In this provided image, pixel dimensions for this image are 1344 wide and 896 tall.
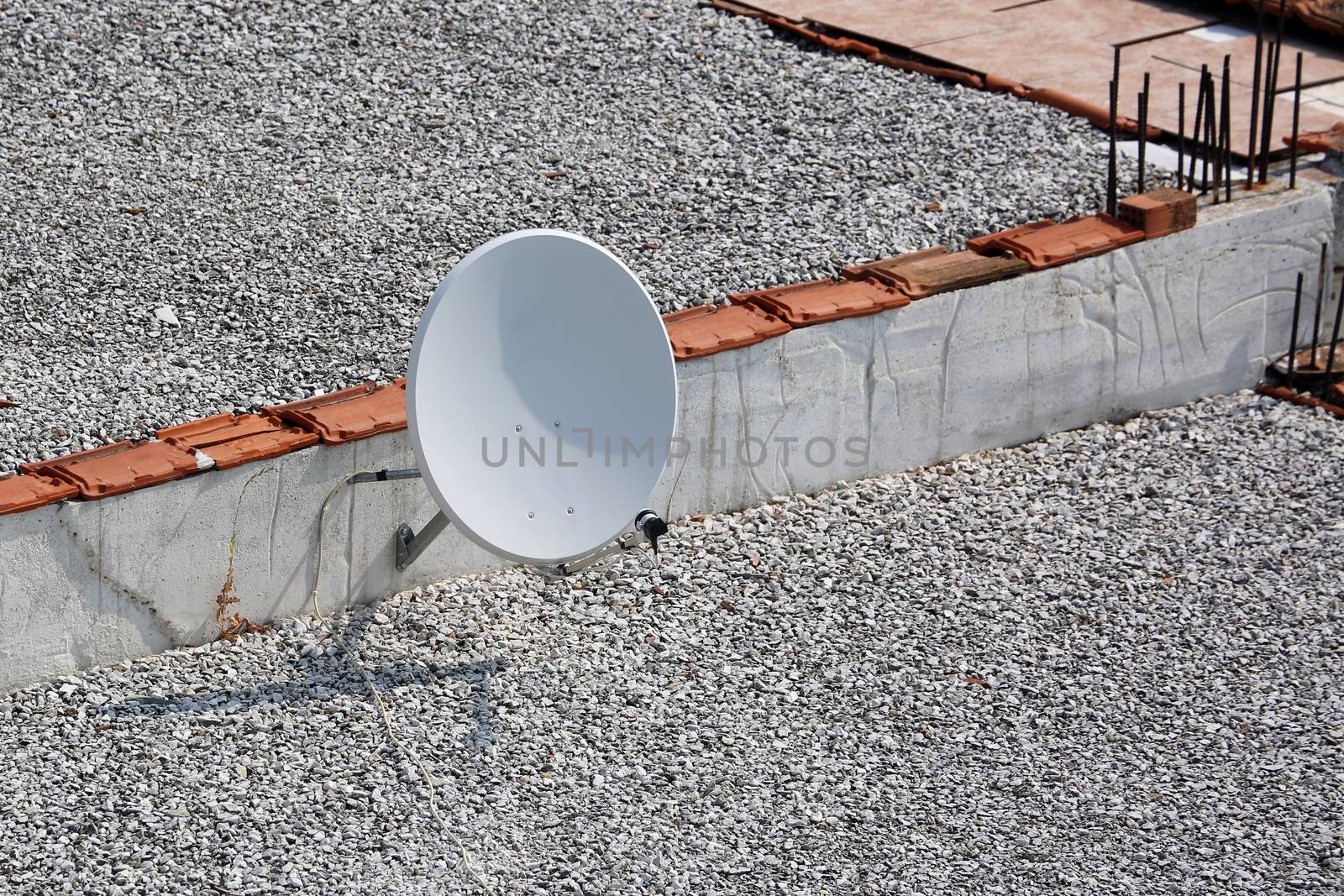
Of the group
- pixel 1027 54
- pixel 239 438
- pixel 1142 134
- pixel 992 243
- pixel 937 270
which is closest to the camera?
pixel 239 438

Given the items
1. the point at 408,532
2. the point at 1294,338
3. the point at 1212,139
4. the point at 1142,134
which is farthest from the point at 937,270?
the point at 408,532

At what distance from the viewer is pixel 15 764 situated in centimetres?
637

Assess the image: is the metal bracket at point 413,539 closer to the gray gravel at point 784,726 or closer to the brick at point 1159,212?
the gray gravel at point 784,726

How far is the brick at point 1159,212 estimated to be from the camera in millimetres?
9188

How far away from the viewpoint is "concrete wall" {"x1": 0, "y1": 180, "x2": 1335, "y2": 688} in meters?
6.77

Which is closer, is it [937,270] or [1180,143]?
[937,270]

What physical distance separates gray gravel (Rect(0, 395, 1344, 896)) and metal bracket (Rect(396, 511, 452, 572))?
212 millimetres

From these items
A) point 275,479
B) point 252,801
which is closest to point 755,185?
point 275,479

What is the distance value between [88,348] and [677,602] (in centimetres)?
298

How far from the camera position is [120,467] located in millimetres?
6762

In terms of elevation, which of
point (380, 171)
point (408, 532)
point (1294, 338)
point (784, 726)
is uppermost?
point (380, 171)

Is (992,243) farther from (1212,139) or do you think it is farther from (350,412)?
(350,412)

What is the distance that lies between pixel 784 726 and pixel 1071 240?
357 centimetres

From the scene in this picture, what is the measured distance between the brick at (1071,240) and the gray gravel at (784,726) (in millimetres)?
1349
